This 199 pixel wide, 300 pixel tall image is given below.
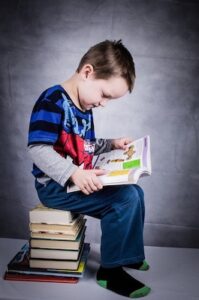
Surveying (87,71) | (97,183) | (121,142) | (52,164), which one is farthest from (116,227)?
(87,71)

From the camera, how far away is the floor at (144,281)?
1052mm

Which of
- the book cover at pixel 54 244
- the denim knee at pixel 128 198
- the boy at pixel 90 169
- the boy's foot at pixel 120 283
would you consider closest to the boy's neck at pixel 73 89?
the boy at pixel 90 169

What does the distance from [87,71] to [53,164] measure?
0.33 meters

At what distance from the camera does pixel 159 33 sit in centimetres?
166

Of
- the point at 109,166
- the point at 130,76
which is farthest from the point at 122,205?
the point at 130,76

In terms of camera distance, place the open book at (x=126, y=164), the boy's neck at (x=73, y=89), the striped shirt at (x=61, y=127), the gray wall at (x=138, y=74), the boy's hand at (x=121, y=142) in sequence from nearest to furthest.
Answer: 1. the open book at (x=126, y=164)
2. the striped shirt at (x=61, y=127)
3. the boy's neck at (x=73, y=89)
4. the boy's hand at (x=121, y=142)
5. the gray wall at (x=138, y=74)

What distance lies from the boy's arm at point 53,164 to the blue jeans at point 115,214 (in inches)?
3.7

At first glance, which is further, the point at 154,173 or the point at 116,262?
the point at 154,173

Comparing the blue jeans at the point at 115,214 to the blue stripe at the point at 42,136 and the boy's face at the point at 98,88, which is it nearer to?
the blue stripe at the point at 42,136

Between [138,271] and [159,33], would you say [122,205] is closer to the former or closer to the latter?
[138,271]

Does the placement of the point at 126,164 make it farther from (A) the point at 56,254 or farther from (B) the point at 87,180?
(A) the point at 56,254

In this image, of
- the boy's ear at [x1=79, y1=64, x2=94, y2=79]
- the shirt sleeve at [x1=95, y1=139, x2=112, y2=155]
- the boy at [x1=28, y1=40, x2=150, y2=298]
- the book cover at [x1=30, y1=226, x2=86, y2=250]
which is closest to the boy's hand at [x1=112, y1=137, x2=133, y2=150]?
the shirt sleeve at [x1=95, y1=139, x2=112, y2=155]

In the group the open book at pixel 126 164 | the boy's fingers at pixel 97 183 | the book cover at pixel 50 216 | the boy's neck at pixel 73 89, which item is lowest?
the book cover at pixel 50 216

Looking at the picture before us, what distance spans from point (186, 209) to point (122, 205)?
2.50 ft
